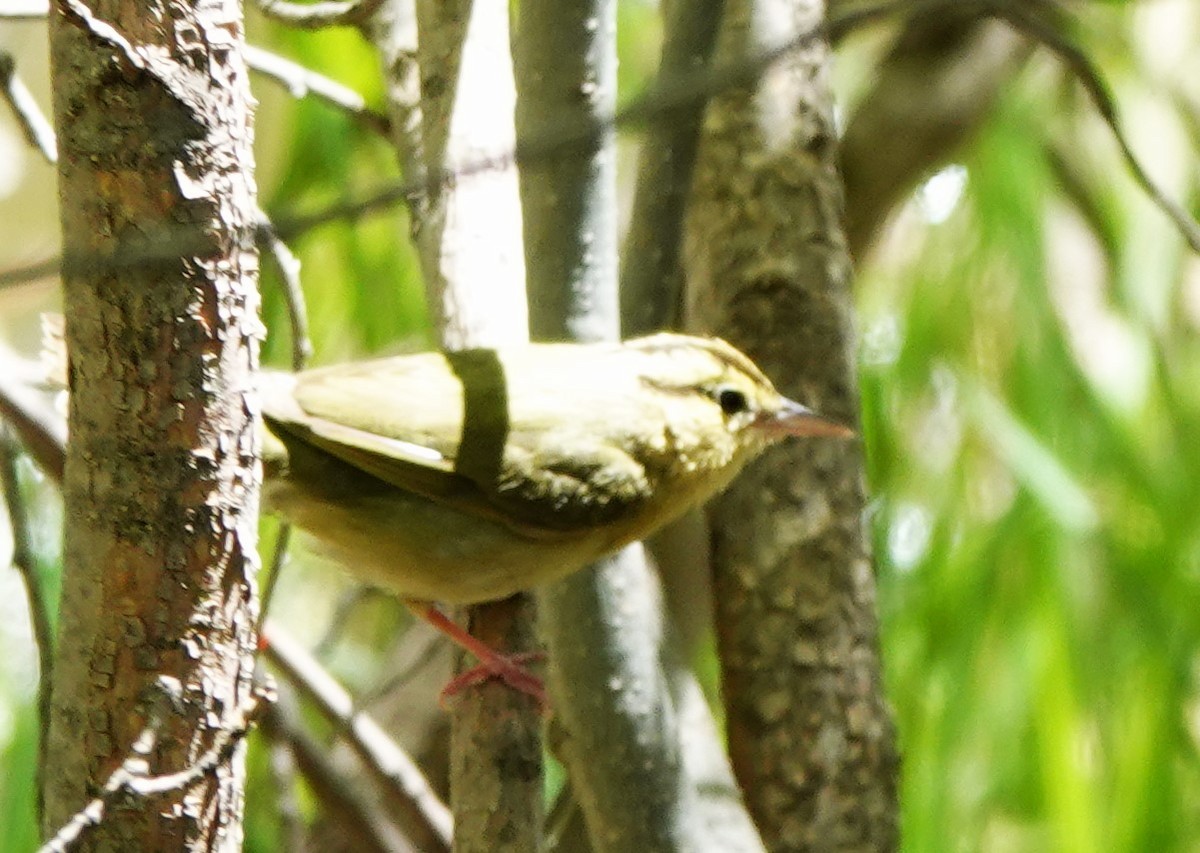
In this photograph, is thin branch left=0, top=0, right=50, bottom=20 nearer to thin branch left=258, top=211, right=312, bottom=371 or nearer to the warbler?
thin branch left=258, top=211, right=312, bottom=371

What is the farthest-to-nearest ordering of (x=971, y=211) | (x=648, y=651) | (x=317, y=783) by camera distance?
(x=971, y=211)
(x=317, y=783)
(x=648, y=651)

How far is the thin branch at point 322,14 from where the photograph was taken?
100 inches

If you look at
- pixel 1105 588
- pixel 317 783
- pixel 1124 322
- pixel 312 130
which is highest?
pixel 312 130

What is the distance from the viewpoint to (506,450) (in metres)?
2.74

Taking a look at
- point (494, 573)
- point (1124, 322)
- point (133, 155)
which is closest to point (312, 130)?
point (494, 573)

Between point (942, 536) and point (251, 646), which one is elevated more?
point (942, 536)

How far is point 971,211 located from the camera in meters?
3.90

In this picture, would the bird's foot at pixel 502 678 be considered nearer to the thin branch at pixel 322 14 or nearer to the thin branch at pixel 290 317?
the thin branch at pixel 290 317

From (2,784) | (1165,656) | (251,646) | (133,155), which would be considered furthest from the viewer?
(2,784)

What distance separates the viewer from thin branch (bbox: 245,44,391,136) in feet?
9.08

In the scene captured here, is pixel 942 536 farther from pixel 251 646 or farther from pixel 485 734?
pixel 251 646

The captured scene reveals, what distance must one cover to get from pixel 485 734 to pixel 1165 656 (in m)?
1.88

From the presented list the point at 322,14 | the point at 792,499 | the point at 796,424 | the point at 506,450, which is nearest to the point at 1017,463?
the point at 792,499

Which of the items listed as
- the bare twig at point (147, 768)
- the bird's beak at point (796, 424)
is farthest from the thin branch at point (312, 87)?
the bare twig at point (147, 768)
